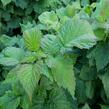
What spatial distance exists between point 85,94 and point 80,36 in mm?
339

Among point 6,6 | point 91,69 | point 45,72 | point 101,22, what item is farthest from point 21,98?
point 6,6

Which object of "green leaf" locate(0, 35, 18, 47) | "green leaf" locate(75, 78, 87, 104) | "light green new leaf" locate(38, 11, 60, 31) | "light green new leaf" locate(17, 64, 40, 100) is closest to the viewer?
"light green new leaf" locate(17, 64, 40, 100)

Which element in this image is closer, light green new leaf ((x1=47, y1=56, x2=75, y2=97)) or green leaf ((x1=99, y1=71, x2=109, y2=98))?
light green new leaf ((x1=47, y1=56, x2=75, y2=97))

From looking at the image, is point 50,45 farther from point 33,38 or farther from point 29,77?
point 29,77

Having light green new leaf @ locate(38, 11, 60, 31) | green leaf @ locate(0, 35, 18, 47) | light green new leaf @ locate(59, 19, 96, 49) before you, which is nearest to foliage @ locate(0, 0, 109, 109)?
light green new leaf @ locate(59, 19, 96, 49)

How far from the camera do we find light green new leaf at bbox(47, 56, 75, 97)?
156 centimetres

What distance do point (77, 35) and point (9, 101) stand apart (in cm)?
49

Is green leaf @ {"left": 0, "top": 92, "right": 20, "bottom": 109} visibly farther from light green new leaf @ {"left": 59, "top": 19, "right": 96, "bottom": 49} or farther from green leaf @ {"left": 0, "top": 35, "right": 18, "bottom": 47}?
green leaf @ {"left": 0, "top": 35, "right": 18, "bottom": 47}

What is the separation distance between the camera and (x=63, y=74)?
62.1 inches

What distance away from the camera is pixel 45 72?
156cm

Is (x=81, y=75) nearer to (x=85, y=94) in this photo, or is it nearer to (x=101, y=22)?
(x=85, y=94)

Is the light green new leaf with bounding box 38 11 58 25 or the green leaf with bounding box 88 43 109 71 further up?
the light green new leaf with bounding box 38 11 58 25

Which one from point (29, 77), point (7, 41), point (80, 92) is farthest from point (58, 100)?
point (7, 41)

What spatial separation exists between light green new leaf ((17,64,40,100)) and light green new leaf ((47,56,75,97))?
8cm
